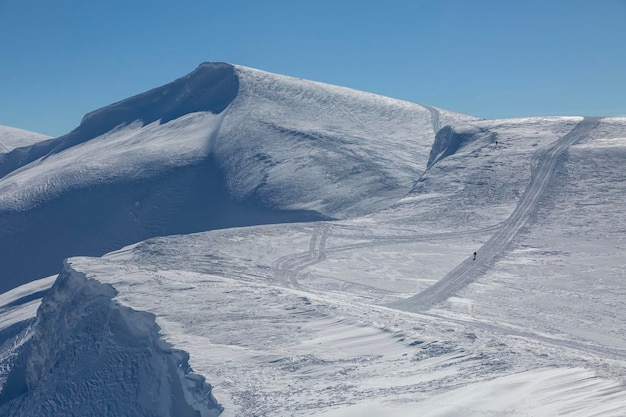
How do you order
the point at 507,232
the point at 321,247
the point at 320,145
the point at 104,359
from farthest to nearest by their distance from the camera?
the point at 320,145, the point at 507,232, the point at 321,247, the point at 104,359

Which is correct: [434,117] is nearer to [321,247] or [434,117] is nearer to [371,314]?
[321,247]

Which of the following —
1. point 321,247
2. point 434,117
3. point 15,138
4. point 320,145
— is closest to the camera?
point 321,247

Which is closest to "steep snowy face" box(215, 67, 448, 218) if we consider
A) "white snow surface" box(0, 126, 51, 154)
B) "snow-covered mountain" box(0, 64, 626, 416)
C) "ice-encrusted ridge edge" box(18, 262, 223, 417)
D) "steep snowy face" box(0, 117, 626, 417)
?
"snow-covered mountain" box(0, 64, 626, 416)

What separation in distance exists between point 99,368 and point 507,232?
25.8m

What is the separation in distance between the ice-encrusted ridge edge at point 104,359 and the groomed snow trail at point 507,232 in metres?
10.9

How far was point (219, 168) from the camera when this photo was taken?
7631 cm

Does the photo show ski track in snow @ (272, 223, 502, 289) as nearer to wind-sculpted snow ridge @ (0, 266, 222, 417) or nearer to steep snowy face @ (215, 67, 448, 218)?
wind-sculpted snow ridge @ (0, 266, 222, 417)

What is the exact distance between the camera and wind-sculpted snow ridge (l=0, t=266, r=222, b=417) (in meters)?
23.0

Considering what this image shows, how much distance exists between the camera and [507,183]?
173 feet

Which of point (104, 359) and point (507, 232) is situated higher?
point (507, 232)

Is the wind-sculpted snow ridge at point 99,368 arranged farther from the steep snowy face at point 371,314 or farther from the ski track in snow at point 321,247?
the ski track in snow at point 321,247

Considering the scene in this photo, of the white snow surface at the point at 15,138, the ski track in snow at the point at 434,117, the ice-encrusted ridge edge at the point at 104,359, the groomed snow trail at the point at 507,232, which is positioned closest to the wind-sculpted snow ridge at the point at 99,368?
the ice-encrusted ridge edge at the point at 104,359

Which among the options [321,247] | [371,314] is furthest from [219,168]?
[371,314]

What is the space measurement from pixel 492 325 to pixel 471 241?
1486 centimetres
